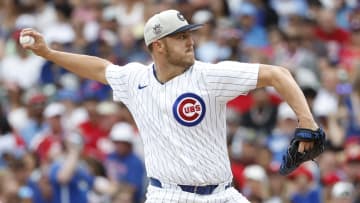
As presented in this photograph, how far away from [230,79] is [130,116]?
602cm

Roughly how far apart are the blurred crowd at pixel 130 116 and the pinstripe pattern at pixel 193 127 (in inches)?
135

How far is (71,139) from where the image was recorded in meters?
12.8

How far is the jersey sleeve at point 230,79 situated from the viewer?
745 cm

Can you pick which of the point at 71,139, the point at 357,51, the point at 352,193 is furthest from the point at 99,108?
the point at 352,193

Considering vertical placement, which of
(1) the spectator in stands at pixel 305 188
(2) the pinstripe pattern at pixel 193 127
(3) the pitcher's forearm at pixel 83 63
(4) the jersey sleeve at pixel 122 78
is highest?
(3) the pitcher's forearm at pixel 83 63

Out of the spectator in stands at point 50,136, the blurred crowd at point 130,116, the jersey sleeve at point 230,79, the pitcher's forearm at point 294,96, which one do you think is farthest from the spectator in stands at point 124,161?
the pitcher's forearm at point 294,96

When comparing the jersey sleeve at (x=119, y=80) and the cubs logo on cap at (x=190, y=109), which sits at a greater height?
the jersey sleeve at (x=119, y=80)

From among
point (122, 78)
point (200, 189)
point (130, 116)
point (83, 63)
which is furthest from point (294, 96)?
point (130, 116)

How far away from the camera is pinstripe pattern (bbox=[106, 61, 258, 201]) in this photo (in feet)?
24.8

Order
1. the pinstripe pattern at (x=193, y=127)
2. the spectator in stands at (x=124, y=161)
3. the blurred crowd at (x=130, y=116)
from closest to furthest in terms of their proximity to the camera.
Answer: the pinstripe pattern at (x=193, y=127) < the blurred crowd at (x=130, y=116) < the spectator in stands at (x=124, y=161)

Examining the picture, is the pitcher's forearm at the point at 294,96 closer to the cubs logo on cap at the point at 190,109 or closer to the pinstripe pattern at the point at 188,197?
the cubs logo on cap at the point at 190,109

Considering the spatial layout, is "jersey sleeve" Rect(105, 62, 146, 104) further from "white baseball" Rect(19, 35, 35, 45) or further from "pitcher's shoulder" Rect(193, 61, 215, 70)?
"white baseball" Rect(19, 35, 35, 45)

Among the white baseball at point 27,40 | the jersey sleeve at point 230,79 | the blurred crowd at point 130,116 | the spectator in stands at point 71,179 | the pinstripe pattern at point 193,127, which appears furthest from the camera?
the spectator in stands at point 71,179

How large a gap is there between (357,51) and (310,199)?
2.80 m
